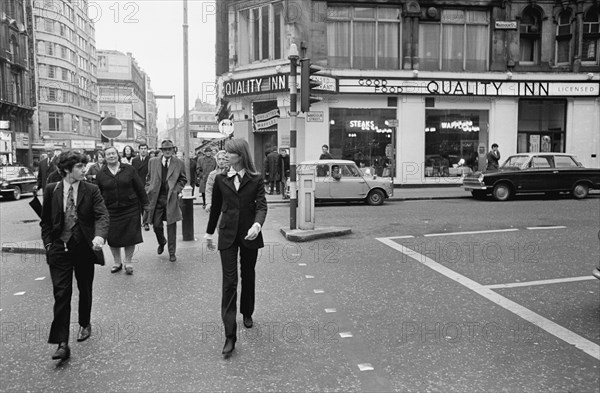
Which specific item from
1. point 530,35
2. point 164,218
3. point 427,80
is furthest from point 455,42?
point 164,218

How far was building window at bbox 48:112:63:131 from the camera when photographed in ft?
241

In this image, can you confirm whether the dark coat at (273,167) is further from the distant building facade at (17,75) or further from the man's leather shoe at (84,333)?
the distant building facade at (17,75)

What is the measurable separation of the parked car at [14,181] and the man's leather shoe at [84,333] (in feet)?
60.7

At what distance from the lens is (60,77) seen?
3017 inches

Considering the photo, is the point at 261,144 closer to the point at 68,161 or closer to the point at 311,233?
the point at 311,233

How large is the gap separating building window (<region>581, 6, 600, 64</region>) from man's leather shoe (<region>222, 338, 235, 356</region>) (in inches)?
991

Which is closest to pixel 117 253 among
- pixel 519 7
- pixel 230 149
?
pixel 230 149

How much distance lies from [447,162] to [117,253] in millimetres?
19190

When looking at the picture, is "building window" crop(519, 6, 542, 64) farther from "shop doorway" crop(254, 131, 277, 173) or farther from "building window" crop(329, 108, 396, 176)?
"shop doorway" crop(254, 131, 277, 173)

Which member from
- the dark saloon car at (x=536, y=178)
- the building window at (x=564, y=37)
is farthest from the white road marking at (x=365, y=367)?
the building window at (x=564, y=37)

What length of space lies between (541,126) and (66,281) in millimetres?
24639

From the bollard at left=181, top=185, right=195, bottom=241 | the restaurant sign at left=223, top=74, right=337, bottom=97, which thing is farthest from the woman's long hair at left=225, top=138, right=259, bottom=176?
the restaurant sign at left=223, top=74, right=337, bottom=97

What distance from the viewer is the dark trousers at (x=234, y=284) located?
15.2ft

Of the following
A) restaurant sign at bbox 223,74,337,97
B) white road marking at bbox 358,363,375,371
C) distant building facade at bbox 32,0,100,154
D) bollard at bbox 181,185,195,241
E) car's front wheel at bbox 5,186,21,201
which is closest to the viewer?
white road marking at bbox 358,363,375,371
